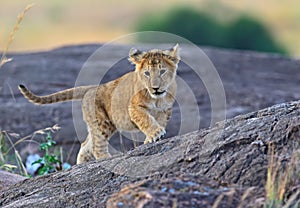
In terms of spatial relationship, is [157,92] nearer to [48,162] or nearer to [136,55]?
[136,55]

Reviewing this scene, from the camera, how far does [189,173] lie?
6371 mm

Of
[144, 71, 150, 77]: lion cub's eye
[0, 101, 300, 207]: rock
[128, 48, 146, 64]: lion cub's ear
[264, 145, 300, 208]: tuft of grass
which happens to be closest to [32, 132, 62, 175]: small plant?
[128, 48, 146, 64]: lion cub's ear

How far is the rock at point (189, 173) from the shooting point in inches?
217

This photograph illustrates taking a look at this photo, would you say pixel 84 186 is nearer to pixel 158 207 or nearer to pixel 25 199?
pixel 25 199

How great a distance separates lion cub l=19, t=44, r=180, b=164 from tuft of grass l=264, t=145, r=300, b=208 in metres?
1.89

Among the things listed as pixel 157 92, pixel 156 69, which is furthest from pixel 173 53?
pixel 157 92

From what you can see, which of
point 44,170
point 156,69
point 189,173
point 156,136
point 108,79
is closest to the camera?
point 189,173

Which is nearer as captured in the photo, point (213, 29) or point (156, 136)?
point (156, 136)

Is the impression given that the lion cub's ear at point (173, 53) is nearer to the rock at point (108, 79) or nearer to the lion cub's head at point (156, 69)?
the lion cub's head at point (156, 69)

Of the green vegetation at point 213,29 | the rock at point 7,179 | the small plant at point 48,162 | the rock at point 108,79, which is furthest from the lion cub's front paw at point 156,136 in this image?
the green vegetation at point 213,29

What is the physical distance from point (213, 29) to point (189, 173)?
27418 mm

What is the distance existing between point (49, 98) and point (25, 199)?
2.33 metres

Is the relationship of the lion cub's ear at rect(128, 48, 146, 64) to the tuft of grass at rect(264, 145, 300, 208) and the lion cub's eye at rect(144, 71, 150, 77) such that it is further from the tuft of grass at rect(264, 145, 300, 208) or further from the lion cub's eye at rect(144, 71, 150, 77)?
the tuft of grass at rect(264, 145, 300, 208)

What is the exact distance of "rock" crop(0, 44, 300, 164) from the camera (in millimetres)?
12688
